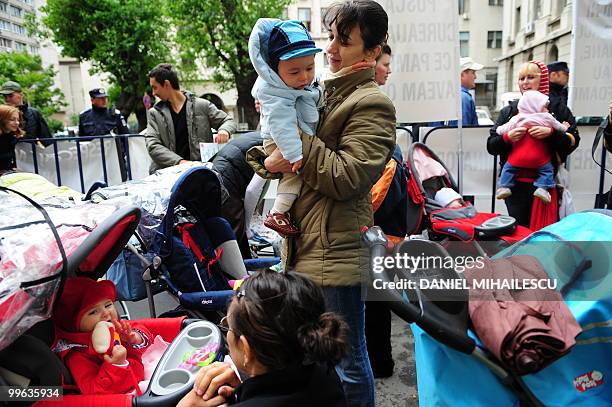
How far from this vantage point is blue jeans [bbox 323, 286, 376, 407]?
6.12 ft

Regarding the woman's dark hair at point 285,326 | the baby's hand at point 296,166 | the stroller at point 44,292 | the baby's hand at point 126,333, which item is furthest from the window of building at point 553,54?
the woman's dark hair at point 285,326

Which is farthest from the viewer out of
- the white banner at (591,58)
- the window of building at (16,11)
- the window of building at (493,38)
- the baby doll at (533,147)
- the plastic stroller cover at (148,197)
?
the window of building at (16,11)

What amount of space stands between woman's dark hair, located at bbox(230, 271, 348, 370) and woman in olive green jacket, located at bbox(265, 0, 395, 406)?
1.30ft

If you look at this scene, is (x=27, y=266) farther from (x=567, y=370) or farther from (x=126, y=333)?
(x=567, y=370)

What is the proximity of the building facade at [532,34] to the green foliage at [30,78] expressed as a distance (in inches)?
975

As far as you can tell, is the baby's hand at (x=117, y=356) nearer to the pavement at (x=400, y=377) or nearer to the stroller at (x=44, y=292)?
the stroller at (x=44, y=292)

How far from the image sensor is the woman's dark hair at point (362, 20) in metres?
1.71

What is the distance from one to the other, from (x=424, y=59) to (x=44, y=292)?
380 centimetres

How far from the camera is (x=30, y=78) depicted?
75.1 feet

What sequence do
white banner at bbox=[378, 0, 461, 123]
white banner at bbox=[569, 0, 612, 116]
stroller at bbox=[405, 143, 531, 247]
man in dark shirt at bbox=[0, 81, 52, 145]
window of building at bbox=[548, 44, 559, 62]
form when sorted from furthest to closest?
window of building at bbox=[548, 44, 559, 62] → man in dark shirt at bbox=[0, 81, 52, 145] → white banner at bbox=[569, 0, 612, 116] → white banner at bbox=[378, 0, 461, 123] → stroller at bbox=[405, 143, 531, 247]

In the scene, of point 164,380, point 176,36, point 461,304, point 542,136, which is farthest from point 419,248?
point 176,36

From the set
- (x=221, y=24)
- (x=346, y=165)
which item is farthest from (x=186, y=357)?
(x=221, y=24)

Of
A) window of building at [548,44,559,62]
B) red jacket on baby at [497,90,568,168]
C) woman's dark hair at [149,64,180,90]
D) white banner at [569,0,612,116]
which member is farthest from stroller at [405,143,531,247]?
window of building at [548,44,559,62]

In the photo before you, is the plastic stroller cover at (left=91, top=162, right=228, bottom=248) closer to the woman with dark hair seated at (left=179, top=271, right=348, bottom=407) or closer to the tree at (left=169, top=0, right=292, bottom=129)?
the woman with dark hair seated at (left=179, top=271, right=348, bottom=407)
